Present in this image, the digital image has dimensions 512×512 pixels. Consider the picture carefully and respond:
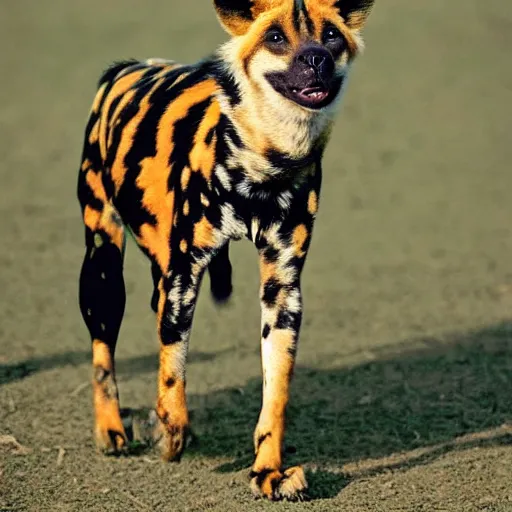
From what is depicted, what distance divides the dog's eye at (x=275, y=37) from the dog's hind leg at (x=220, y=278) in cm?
113

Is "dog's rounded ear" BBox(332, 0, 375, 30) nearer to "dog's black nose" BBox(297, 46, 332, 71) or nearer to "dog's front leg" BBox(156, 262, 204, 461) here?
"dog's black nose" BBox(297, 46, 332, 71)

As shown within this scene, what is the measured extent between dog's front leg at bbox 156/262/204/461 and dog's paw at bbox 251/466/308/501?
410 millimetres

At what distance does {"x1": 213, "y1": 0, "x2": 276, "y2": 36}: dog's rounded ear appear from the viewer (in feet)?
16.2

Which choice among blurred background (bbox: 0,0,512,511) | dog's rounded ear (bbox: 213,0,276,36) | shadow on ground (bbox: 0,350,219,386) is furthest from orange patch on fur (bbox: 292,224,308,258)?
shadow on ground (bbox: 0,350,219,386)

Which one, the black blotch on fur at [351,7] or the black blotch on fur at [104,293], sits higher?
the black blotch on fur at [351,7]

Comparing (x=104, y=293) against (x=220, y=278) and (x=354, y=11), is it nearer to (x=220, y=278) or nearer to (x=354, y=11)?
(x=220, y=278)

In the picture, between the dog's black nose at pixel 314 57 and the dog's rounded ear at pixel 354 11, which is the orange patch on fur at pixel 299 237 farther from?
the dog's rounded ear at pixel 354 11

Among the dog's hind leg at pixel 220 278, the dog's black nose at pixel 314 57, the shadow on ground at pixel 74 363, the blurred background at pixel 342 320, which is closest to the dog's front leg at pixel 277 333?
the blurred background at pixel 342 320

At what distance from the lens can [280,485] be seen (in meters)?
4.95

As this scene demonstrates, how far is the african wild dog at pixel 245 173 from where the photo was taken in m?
4.86

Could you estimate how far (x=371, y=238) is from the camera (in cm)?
917

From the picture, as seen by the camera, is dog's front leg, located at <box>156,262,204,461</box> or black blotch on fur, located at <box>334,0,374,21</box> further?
dog's front leg, located at <box>156,262,204,461</box>

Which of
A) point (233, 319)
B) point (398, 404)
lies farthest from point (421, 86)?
point (398, 404)

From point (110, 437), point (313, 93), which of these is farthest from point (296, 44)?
point (110, 437)
